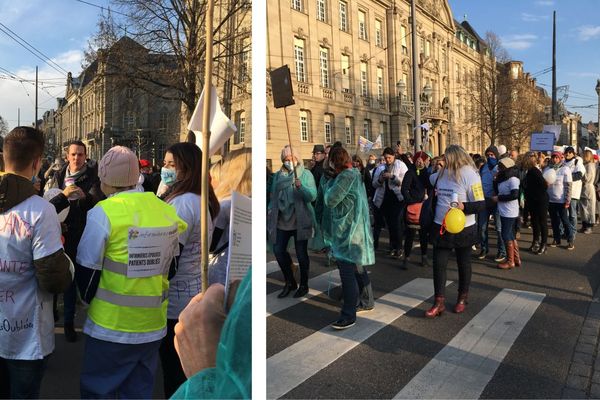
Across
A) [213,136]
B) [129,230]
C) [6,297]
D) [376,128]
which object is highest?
[376,128]

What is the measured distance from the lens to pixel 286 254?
14.4 ft

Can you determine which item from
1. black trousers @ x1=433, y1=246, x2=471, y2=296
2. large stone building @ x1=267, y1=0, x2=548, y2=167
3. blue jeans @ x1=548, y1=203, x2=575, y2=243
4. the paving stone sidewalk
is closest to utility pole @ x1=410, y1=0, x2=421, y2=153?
large stone building @ x1=267, y1=0, x2=548, y2=167

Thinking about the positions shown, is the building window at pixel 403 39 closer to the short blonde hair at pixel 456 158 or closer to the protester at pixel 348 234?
the short blonde hair at pixel 456 158

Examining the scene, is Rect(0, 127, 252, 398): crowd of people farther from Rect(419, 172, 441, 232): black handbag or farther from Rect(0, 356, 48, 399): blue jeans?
Rect(419, 172, 441, 232): black handbag

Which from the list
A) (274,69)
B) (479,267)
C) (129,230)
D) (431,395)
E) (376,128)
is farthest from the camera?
(479,267)

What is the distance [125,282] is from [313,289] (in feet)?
11.2

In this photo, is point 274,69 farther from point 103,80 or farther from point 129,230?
point 129,230

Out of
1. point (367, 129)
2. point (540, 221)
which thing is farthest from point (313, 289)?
point (367, 129)

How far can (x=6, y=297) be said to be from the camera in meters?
1.23

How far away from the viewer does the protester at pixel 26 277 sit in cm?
122

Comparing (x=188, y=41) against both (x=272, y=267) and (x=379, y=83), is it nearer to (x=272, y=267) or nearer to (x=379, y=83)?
(x=379, y=83)

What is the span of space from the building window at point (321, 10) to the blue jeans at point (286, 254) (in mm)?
3038

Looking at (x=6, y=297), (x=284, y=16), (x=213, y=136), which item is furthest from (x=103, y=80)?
(x=6, y=297)

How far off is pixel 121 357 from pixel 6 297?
340 millimetres
